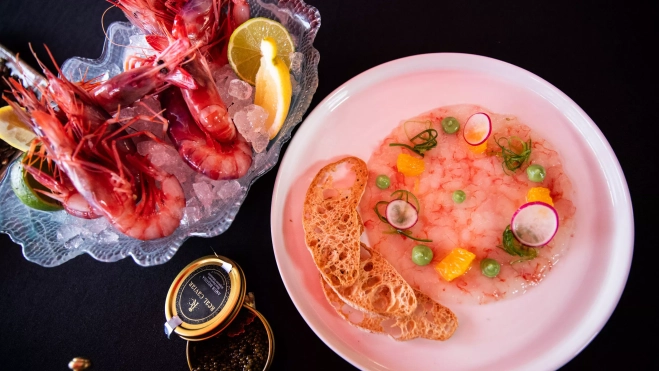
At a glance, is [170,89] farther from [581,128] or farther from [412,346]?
[581,128]

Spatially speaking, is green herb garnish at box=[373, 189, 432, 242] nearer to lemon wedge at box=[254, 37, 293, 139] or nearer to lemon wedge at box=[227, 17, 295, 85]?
lemon wedge at box=[254, 37, 293, 139]

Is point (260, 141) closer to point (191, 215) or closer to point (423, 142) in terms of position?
point (191, 215)

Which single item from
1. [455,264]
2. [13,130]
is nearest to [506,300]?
[455,264]

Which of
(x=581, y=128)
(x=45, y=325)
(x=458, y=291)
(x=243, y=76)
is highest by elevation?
(x=581, y=128)

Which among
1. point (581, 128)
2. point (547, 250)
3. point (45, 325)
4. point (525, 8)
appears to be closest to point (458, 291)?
point (547, 250)

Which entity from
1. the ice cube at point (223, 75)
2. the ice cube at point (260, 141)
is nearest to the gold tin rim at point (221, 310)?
the ice cube at point (260, 141)

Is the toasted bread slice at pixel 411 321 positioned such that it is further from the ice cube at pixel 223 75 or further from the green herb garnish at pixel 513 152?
the ice cube at pixel 223 75
